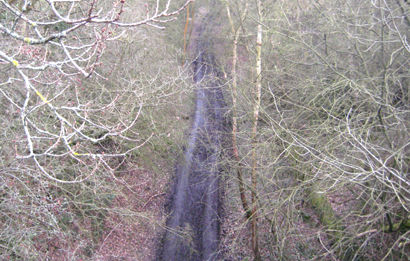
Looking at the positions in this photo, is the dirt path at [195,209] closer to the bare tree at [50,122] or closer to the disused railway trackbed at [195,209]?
the disused railway trackbed at [195,209]

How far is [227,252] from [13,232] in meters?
6.14

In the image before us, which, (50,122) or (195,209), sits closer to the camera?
(50,122)

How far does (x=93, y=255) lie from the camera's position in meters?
8.32

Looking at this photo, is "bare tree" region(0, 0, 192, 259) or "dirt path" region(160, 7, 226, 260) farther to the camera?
"dirt path" region(160, 7, 226, 260)

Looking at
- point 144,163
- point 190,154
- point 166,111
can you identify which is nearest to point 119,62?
point 166,111

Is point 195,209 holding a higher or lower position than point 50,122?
lower

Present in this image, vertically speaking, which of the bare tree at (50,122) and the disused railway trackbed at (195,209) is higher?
the bare tree at (50,122)

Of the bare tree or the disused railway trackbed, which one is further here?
the disused railway trackbed

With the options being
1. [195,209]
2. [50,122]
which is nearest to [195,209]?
[195,209]

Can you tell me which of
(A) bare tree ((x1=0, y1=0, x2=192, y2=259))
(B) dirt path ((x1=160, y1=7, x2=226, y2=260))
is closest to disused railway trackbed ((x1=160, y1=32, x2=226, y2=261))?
(B) dirt path ((x1=160, y1=7, x2=226, y2=260))

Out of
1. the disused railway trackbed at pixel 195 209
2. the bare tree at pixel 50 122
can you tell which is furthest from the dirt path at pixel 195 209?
the bare tree at pixel 50 122

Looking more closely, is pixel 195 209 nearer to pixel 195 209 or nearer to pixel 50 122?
pixel 195 209

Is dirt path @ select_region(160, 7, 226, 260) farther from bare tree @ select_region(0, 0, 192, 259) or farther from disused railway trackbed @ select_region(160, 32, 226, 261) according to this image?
bare tree @ select_region(0, 0, 192, 259)

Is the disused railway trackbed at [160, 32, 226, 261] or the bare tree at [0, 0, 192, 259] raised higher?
the bare tree at [0, 0, 192, 259]
